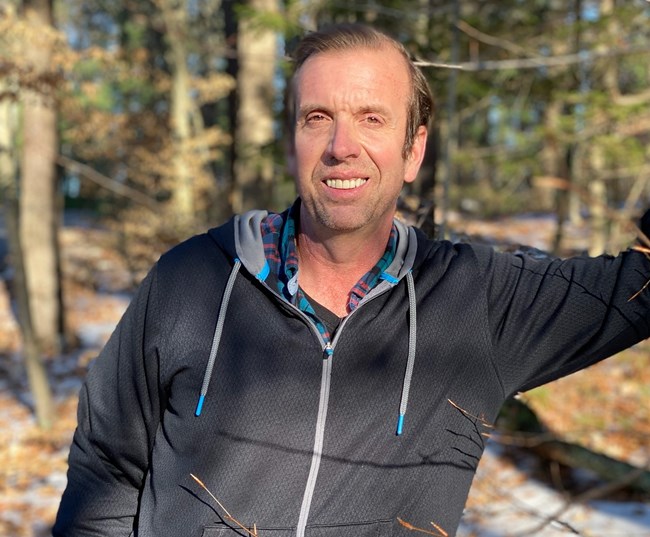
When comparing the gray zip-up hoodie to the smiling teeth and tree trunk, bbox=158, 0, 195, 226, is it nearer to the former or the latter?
the smiling teeth

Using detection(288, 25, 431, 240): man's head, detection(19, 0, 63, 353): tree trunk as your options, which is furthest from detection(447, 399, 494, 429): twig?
detection(19, 0, 63, 353): tree trunk

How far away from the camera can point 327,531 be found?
1.78 meters

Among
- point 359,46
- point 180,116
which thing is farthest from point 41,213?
point 359,46

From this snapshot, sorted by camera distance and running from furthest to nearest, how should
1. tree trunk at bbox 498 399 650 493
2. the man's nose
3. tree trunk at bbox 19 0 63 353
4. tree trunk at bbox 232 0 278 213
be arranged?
tree trunk at bbox 19 0 63 353
tree trunk at bbox 232 0 278 213
tree trunk at bbox 498 399 650 493
the man's nose

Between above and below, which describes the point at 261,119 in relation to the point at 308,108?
below

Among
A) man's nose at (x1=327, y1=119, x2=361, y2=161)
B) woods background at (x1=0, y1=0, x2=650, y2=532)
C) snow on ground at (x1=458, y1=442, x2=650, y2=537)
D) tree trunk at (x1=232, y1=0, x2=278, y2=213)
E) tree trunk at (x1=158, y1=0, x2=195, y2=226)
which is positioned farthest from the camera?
tree trunk at (x1=158, y1=0, x2=195, y2=226)

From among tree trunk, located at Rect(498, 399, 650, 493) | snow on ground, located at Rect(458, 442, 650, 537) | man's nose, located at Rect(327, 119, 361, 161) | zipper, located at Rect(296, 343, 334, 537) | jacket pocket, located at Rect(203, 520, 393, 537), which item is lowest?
snow on ground, located at Rect(458, 442, 650, 537)

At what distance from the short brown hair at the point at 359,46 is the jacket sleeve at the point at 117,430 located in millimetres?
675

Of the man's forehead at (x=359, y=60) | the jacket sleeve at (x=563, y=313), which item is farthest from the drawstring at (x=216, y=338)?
the jacket sleeve at (x=563, y=313)

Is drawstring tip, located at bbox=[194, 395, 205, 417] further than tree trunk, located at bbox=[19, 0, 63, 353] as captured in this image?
No

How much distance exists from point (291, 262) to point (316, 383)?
0.34 metres

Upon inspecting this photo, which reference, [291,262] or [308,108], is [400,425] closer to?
[291,262]

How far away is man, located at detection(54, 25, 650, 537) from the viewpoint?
182cm

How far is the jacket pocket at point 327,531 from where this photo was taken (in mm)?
1778
